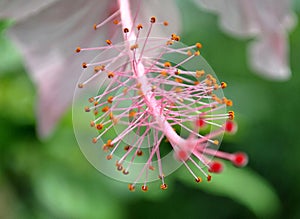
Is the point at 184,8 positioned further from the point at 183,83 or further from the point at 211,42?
the point at 183,83

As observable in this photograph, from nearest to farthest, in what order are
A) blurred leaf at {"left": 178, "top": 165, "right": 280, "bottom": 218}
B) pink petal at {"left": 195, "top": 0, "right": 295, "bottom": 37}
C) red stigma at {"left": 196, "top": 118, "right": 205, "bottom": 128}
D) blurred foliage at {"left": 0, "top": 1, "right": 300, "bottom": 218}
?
1. red stigma at {"left": 196, "top": 118, "right": 205, "bottom": 128}
2. pink petal at {"left": 195, "top": 0, "right": 295, "bottom": 37}
3. blurred foliage at {"left": 0, "top": 1, "right": 300, "bottom": 218}
4. blurred leaf at {"left": 178, "top": 165, "right": 280, "bottom": 218}

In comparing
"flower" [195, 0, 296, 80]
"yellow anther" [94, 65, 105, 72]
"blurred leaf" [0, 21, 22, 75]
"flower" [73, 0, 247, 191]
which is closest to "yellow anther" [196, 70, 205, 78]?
"flower" [73, 0, 247, 191]

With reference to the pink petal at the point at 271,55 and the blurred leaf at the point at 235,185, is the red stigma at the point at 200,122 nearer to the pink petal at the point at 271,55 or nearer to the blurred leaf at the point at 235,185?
the pink petal at the point at 271,55

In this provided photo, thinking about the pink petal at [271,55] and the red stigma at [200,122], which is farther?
the pink petal at [271,55]

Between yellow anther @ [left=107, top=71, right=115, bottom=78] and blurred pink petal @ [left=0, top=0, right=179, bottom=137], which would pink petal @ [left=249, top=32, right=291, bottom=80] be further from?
yellow anther @ [left=107, top=71, right=115, bottom=78]

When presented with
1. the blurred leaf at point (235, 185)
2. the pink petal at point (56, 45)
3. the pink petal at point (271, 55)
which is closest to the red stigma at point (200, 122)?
the pink petal at point (56, 45)

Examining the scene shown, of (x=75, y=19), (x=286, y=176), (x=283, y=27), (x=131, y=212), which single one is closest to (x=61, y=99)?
(x=75, y=19)

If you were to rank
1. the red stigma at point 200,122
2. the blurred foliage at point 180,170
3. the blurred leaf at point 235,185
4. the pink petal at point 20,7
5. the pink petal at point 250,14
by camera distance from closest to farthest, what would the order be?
1. the red stigma at point 200,122
2. the pink petal at point 20,7
3. the pink petal at point 250,14
4. the blurred foliage at point 180,170
5. the blurred leaf at point 235,185
